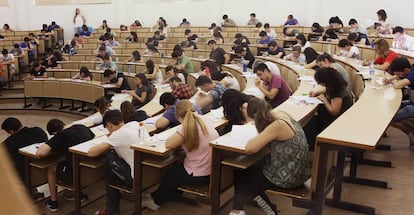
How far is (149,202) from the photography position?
16.6 feet

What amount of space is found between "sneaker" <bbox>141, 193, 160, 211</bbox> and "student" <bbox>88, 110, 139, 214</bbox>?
0.30 m

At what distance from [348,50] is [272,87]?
360 centimetres

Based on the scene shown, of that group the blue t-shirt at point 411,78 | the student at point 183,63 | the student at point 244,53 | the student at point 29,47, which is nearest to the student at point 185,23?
the student at point 29,47

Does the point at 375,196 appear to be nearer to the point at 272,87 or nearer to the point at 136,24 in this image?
→ the point at 272,87

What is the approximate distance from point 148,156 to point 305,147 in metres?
1.72

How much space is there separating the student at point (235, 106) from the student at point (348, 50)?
5184 mm

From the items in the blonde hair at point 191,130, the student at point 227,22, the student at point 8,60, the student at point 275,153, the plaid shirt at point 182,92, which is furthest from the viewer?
the student at point 227,22

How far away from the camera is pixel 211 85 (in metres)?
7.19

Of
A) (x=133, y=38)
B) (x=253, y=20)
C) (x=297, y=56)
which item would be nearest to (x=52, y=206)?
(x=297, y=56)

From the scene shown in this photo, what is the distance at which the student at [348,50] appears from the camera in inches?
372

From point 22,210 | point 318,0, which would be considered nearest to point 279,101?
point 22,210

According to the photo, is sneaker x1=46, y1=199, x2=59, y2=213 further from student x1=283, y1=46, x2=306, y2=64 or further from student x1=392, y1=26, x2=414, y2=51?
student x1=392, y1=26, x2=414, y2=51

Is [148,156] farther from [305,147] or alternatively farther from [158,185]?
[305,147]

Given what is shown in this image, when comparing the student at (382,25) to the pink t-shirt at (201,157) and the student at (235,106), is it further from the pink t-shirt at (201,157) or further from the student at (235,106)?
the pink t-shirt at (201,157)
